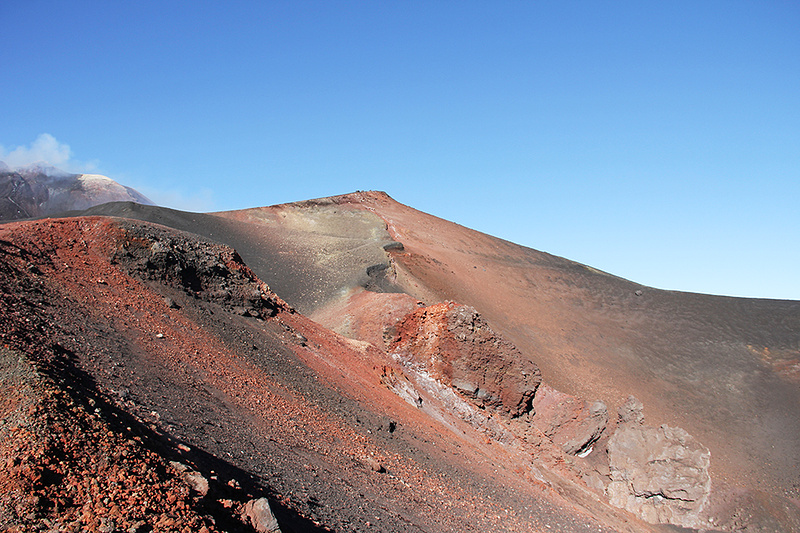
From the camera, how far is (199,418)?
670cm

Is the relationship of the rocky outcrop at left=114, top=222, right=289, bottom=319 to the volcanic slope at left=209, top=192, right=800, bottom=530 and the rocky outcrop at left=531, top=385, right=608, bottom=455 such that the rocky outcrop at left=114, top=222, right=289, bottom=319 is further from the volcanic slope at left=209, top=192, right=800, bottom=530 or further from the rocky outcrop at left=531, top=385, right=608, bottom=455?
the rocky outcrop at left=531, top=385, right=608, bottom=455

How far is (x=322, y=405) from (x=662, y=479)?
38.9 ft

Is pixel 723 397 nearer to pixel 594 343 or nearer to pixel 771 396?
pixel 771 396

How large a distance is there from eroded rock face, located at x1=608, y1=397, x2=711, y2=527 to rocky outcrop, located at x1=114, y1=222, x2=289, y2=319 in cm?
1132

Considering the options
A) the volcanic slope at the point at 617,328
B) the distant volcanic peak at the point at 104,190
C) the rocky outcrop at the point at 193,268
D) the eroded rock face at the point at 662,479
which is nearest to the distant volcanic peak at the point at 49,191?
the distant volcanic peak at the point at 104,190

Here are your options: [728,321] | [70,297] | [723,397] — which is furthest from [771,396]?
[70,297]

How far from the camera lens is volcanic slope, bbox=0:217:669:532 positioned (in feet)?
13.3

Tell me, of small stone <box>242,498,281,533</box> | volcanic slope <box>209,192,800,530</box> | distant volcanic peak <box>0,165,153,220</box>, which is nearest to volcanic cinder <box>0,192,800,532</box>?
small stone <box>242,498,281,533</box>

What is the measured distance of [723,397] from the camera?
26.6 meters

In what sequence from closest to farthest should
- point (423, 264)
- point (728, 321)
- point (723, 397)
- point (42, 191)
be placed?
1. point (723, 397)
2. point (423, 264)
3. point (728, 321)
4. point (42, 191)

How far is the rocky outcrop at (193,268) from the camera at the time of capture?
1038 cm

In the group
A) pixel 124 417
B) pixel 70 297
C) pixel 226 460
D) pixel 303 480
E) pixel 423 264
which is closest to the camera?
pixel 124 417

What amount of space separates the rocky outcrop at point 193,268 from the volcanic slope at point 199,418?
34 mm

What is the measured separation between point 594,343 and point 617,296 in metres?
11.1
